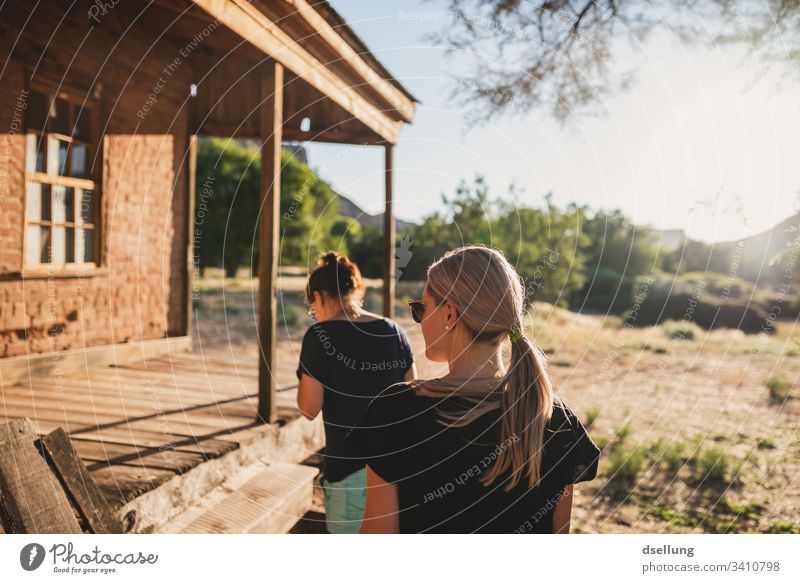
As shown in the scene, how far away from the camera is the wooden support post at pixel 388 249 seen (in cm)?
791

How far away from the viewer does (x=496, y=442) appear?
67.3 inches

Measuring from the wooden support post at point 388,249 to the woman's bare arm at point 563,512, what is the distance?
19.4ft

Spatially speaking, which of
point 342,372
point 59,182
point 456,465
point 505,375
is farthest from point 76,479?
point 59,182

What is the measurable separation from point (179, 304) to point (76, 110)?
117 inches

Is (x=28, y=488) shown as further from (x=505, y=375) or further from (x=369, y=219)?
(x=369, y=219)

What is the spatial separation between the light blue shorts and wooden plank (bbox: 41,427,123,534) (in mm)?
1093

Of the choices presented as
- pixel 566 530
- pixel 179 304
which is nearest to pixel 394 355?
pixel 566 530

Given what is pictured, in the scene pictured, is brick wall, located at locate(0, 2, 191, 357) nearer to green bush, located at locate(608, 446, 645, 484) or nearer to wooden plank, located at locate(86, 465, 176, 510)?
wooden plank, located at locate(86, 465, 176, 510)

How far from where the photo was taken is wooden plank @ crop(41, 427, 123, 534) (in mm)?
2557

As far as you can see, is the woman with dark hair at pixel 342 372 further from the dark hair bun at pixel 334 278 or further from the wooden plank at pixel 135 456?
the wooden plank at pixel 135 456

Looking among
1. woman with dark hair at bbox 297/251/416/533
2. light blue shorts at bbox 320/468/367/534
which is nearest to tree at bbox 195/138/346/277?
woman with dark hair at bbox 297/251/416/533

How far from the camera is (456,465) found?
1688 mm
